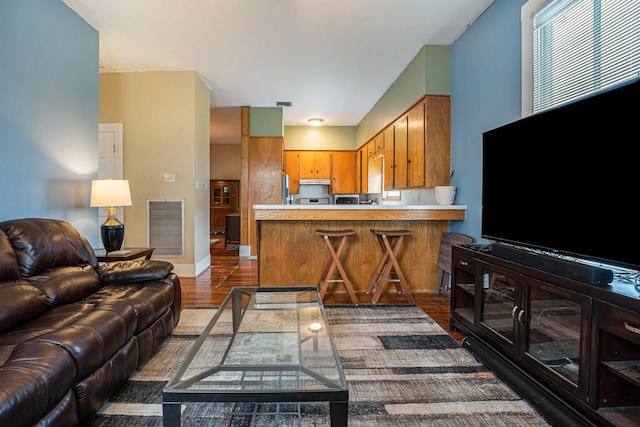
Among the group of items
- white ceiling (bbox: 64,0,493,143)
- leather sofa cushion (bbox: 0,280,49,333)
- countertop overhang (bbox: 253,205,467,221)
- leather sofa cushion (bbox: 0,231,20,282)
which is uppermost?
white ceiling (bbox: 64,0,493,143)

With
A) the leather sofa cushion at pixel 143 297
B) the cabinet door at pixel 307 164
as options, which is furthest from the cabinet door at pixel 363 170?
the leather sofa cushion at pixel 143 297

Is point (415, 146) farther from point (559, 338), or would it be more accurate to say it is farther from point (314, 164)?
point (314, 164)

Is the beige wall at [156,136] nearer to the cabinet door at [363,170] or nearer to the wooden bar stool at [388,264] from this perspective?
the wooden bar stool at [388,264]

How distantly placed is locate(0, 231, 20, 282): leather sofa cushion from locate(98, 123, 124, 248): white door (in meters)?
2.90

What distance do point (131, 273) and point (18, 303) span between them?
713mm

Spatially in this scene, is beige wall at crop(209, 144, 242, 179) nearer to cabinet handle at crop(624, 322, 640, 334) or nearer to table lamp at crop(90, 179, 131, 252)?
table lamp at crop(90, 179, 131, 252)

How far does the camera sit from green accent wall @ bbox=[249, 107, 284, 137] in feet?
20.6

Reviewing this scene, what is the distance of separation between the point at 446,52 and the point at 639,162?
9.67 ft

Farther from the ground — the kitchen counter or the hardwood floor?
the kitchen counter

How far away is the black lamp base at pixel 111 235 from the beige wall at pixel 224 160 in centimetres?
750

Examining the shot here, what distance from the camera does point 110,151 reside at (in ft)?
15.1

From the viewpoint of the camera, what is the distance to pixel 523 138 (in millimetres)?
2010

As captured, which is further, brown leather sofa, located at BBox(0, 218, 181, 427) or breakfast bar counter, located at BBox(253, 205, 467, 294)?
breakfast bar counter, located at BBox(253, 205, 467, 294)

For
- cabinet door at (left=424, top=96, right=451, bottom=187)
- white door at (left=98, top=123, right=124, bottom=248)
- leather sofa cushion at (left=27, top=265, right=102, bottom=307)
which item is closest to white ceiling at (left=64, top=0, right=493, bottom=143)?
cabinet door at (left=424, top=96, right=451, bottom=187)
